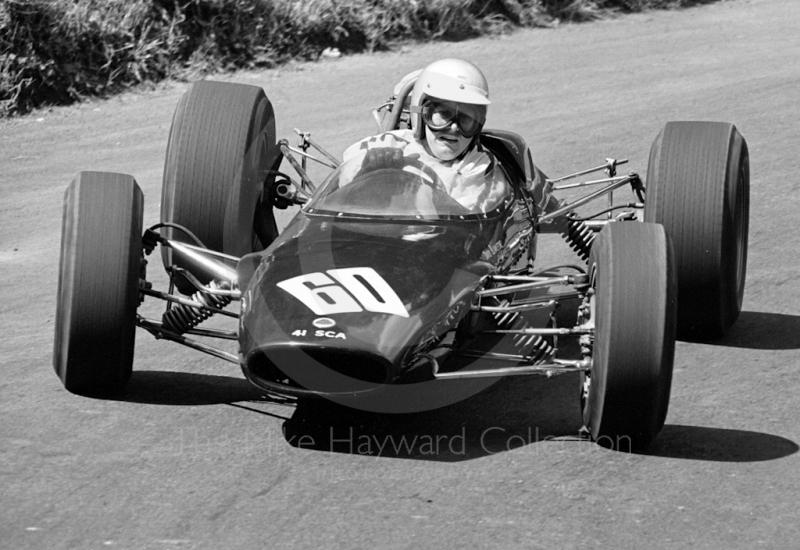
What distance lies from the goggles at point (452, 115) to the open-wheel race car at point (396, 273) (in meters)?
0.26

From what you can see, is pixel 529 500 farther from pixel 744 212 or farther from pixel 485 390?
pixel 744 212

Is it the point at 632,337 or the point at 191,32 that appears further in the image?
the point at 191,32

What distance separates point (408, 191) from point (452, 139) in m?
0.57

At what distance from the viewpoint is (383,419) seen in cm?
589

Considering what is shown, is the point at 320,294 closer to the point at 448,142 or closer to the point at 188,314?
the point at 188,314

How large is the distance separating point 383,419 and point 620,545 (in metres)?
1.45

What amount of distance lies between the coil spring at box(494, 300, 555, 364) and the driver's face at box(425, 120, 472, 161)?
3.03 feet

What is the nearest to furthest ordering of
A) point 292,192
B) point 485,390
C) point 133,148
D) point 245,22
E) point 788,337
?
point 485,390, point 788,337, point 292,192, point 133,148, point 245,22

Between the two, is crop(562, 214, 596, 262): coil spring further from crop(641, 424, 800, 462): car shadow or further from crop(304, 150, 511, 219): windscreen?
crop(641, 424, 800, 462): car shadow

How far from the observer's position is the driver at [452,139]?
A: 6.57 metres

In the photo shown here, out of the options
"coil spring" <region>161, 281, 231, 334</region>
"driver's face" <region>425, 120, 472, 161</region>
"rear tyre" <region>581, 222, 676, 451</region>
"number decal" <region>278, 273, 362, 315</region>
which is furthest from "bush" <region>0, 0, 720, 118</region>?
"rear tyre" <region>581, 222, 676, 451</region>

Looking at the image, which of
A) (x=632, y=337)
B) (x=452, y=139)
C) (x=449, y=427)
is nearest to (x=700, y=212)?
(x=452, y=139)

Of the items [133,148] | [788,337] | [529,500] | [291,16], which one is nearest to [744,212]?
[788,337]

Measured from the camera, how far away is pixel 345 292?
17.7ft
